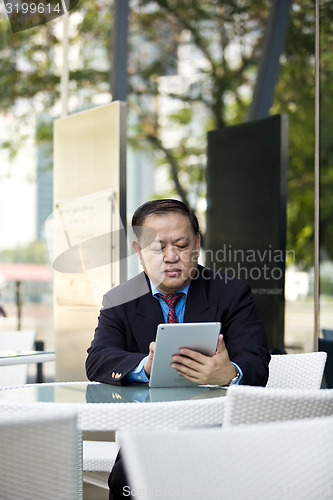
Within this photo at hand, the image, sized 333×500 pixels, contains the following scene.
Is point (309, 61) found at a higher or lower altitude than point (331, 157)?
higher

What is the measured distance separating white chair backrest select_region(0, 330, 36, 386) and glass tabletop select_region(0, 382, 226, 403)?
1.34m

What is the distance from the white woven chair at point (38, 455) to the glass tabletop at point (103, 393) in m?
0.54

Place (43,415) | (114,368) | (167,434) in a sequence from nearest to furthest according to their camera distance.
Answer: (167,434), (43,415), (114,368)

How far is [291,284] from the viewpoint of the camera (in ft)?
17.4

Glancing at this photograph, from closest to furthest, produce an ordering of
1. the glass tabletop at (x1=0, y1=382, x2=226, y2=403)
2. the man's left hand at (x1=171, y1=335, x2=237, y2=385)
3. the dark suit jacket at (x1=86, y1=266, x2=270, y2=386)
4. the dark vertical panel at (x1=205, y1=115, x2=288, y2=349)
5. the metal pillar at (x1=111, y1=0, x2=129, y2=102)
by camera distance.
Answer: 1. the glass tabletop at (x1=0, y1=382, x2=226, y2=403)
2. the man's left hand at (x1=171, y1=335, x2=237, y2=385)
3. the dark suit jacket at (x1=86, y1=266, x2=270, y2=386)
4. the dark vertical panel at (x1=205, y1=115, x2=288, y2=349)
5. the metal pillar at (x1=111, y1=0, x2=129, y2=102)

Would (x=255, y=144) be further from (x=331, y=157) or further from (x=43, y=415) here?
(x=43, y=415)

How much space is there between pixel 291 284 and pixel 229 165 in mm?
1062

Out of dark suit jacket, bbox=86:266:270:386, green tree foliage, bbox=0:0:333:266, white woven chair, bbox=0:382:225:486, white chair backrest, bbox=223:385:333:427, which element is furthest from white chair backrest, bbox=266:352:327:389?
green tree foliage, bbox=0:0:333:266

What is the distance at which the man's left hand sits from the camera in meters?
2.06

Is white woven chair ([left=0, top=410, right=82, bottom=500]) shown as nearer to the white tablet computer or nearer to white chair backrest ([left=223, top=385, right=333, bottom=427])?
white chair backrest ([left=223, top=385, right=333, bottom=427])

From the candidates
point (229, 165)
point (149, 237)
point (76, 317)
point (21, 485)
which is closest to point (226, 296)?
point (149, 237)

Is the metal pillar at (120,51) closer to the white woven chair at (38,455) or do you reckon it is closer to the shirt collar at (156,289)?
the shirt collar at (156,289)

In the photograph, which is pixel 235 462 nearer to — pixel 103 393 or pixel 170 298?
pixel 103 393

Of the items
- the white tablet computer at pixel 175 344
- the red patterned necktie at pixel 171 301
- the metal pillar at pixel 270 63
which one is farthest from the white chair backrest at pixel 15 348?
the metal pillar at pixel 270 63
